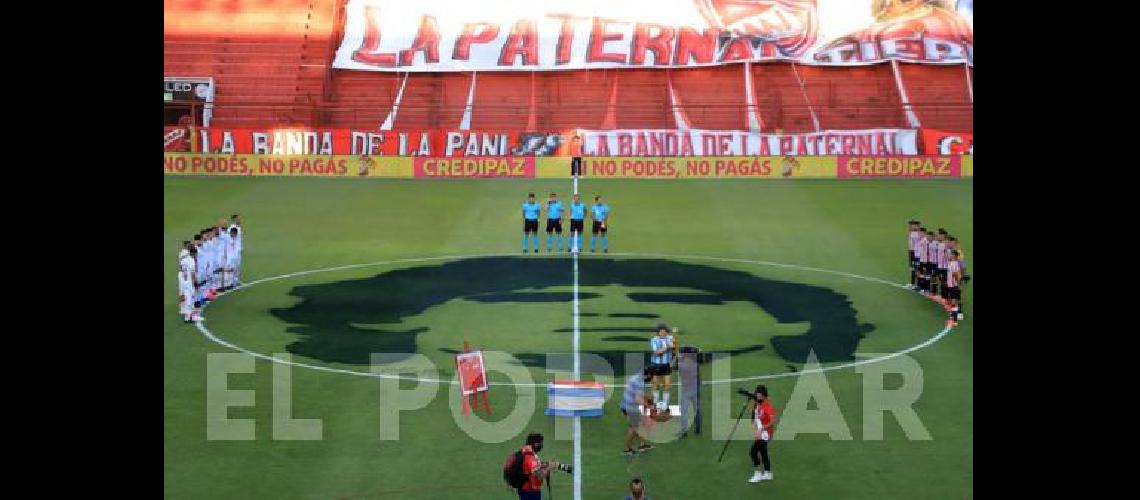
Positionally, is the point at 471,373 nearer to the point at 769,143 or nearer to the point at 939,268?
the point at 939,268

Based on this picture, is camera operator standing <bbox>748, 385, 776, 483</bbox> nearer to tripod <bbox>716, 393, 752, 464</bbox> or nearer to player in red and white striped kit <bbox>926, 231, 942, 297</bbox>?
tripod <bbox>716, 393, 752, 464</bbox>

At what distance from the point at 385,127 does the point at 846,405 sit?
5071cm

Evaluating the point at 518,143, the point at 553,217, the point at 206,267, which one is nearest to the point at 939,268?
the point at 553,217

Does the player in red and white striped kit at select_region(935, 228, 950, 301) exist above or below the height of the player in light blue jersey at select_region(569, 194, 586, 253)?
below

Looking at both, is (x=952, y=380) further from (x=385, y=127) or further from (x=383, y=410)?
(x=385, y=127)

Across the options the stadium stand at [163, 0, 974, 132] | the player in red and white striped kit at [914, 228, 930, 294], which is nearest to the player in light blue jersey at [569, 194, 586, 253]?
the player in red and white striped kit at [914, 228, 930, 294]

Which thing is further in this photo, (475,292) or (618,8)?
(618,8)

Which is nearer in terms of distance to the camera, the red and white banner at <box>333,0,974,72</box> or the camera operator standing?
the camera operator standing

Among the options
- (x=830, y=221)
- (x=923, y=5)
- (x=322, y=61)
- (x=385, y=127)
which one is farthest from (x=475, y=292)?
(x=923, y=5)

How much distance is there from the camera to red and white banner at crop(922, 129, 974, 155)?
204 ft

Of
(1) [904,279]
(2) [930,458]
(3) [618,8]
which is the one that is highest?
(3) [618,8]

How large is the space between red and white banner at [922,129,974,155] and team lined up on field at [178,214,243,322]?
37505mm
